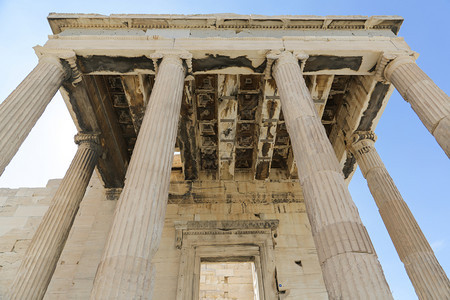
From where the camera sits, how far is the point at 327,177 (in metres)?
7.01

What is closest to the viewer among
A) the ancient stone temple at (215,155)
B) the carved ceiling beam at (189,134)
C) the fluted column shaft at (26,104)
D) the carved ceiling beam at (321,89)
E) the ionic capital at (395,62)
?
the ancient stone temple at (215,155)

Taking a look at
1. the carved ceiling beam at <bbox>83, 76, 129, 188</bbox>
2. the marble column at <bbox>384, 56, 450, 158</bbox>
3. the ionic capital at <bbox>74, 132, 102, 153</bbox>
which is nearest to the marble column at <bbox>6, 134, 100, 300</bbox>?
the ionic capital at <bbox>74, 132, 102, 153</bbox>

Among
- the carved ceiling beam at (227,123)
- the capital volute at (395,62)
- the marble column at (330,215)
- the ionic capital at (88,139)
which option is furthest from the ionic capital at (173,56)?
the capital volute at (395,62)

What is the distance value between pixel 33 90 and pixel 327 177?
8410 mm

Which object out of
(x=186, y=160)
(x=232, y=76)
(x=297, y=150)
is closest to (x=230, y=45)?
(x=232, y=76)

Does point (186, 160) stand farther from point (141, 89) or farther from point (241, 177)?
point (141, 89)

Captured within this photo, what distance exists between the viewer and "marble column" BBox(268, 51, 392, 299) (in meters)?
5.39

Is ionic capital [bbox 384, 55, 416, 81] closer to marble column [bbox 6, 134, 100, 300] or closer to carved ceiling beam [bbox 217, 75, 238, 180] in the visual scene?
carved ceiling beam [bbox 217, 75, 238, 180]

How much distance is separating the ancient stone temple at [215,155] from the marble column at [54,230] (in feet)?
0.15

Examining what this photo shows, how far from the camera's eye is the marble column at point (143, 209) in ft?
18.2

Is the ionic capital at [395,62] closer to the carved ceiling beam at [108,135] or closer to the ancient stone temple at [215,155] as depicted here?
the ancient stone temple at [215,155]

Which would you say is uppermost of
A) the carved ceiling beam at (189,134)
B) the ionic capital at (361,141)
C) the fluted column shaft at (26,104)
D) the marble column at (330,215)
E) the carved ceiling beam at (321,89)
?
the carved ceiling beam at (321,89)

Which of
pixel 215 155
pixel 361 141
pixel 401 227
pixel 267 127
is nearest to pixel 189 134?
pixel 215 155

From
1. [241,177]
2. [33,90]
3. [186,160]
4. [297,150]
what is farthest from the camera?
[241,177]
